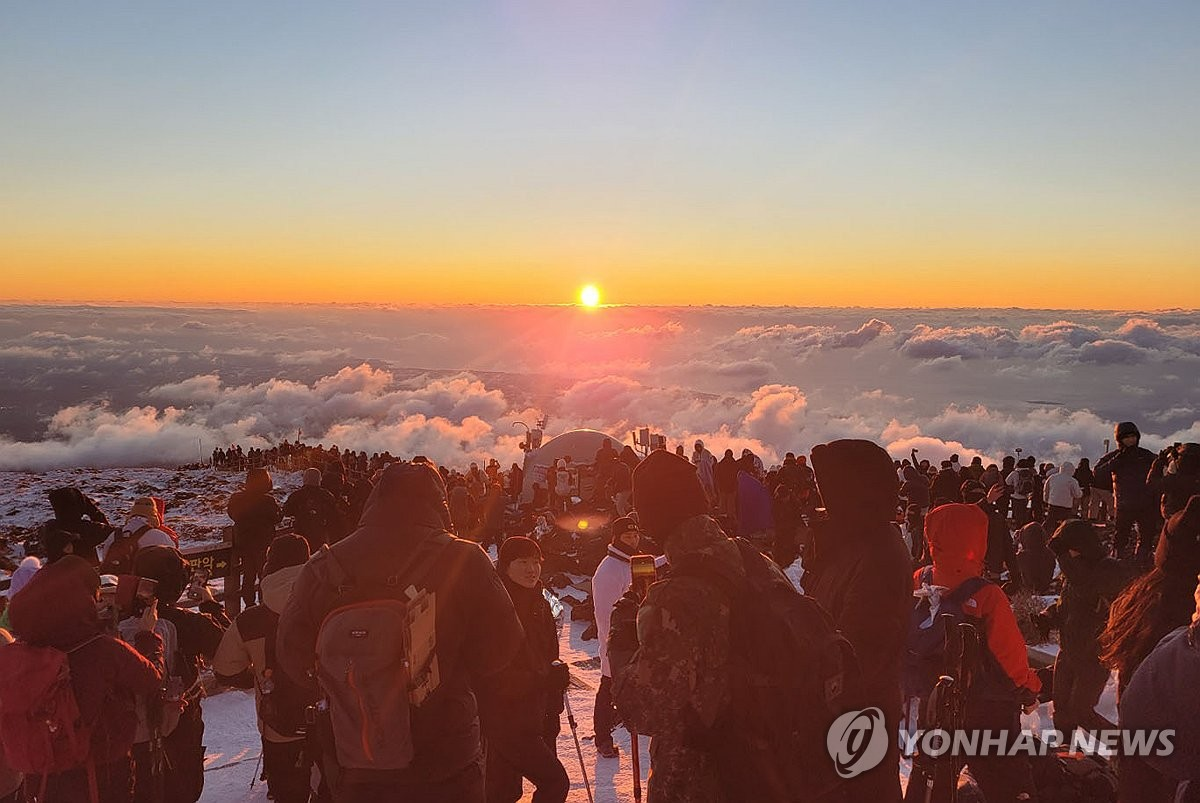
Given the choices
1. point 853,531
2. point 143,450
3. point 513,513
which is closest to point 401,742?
point 853,531

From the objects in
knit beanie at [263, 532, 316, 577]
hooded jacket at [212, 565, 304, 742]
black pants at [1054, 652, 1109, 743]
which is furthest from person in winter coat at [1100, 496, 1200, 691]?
knit beanie at [263, 532, 316, 577]

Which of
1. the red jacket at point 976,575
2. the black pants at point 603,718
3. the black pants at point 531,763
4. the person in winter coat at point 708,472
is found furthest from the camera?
the person in winter coat at point 708,472

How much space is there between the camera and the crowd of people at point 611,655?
259 cm

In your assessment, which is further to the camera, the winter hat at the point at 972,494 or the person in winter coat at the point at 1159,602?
the winter hat at the point at 972,494

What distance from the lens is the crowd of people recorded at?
259 centimetres

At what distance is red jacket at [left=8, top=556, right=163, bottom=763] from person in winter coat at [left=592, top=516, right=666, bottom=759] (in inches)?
110

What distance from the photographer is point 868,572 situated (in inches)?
133

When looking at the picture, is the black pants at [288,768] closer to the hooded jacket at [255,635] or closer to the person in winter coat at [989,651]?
the hooded jacket at [255,635]

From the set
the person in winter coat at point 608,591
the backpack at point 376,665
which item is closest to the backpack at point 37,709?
the backpack at point 376,665

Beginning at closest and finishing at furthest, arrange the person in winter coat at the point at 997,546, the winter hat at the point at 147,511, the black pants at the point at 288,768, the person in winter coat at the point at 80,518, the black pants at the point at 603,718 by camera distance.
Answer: the black pants at the point at 288,768, the black pants at the point at 603,718, the winter hat at the point at 147,511, the person in winter coat at the point at 80,518, the person in winter coat at the point at 997,546

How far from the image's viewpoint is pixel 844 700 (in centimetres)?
323

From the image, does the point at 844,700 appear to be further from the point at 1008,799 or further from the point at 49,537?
the point at 49,537

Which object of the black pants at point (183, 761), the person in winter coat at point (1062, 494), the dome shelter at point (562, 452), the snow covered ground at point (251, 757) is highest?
the black pants at point (183, 761)

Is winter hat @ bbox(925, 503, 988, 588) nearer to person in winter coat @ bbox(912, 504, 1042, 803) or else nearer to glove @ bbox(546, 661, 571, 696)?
person in winter coat @ bbox(912, 504, 1042, 803)
